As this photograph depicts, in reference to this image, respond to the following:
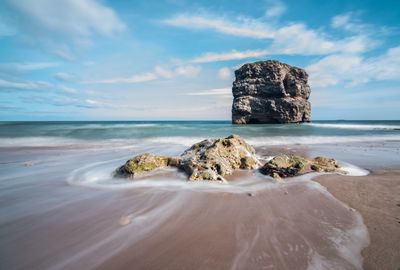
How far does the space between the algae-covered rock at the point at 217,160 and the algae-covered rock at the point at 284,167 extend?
0.75m

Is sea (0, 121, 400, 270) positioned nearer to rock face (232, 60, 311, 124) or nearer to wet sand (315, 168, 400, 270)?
wet sand (315, 168, 400, 270)

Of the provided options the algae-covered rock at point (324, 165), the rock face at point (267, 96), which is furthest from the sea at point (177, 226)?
the rock face at point (267, 96)

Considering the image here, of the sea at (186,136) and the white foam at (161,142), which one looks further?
the sea at (186,136)

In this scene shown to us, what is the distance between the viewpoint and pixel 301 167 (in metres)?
5.87

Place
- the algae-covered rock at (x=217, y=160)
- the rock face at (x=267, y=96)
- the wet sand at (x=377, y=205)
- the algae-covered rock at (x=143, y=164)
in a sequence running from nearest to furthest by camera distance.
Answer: the wet sand at (x=377, y=205) < the algae-covered rock at (x=217, y=160) < the algae-covered rock at (x=143, y=164) < the rock face at (x=267, y=96)

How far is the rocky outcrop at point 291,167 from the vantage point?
18.5 feet

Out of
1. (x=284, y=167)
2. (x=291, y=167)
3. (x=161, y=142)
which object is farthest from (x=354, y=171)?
(x=161, y=142)

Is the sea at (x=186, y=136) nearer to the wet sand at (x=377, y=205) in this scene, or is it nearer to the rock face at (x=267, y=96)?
the wet sand at (x=377, y=205)

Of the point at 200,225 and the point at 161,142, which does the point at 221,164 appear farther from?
the point at 161,142

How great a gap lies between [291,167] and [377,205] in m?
2.19

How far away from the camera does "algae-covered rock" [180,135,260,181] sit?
5438mm

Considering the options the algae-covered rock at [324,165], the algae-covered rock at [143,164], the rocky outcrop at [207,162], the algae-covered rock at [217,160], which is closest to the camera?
the algae-covered rock at [217,160]

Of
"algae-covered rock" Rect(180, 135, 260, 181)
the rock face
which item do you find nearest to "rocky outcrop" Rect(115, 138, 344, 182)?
"algae-covered rock" Rect(180, 135, 260, 181)

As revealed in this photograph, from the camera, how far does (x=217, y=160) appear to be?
608 cm
